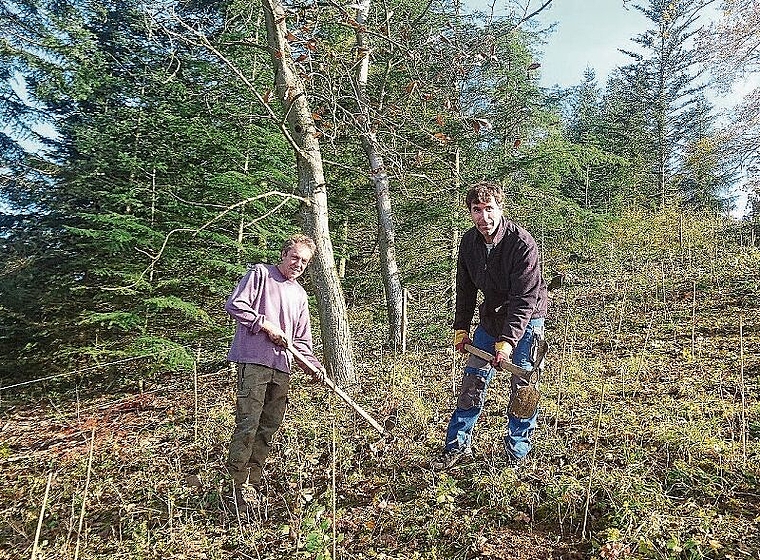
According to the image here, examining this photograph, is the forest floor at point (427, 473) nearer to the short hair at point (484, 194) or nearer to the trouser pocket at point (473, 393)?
the trouser pocket at point (473, 393)

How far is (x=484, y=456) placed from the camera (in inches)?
151

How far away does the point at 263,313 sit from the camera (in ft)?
11.8

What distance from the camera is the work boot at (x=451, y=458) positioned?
3797 mm

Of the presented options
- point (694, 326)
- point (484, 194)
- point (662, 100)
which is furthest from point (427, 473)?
point (662, 100)

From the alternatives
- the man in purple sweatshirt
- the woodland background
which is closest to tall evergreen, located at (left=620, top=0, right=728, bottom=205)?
the woodland background

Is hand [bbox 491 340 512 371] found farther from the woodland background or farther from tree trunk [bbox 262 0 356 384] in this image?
tree trunk [bbox 262 0 356 384]

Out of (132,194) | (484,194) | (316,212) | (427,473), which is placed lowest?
(427,473)

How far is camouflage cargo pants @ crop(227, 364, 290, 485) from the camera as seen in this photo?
3500 millimetres

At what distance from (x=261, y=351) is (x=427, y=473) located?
1560mm

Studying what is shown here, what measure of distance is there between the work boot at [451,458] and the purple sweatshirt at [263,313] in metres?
1.18

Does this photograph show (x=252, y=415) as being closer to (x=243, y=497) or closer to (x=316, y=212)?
(x=243, y=497)

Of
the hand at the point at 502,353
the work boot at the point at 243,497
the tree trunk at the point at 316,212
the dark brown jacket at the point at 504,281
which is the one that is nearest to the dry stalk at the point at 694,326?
the dark brown jacket at the point at 504,281

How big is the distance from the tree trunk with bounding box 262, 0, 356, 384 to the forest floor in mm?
543

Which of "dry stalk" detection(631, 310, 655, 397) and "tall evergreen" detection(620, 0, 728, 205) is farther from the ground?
"tall evergreen" detection(620, 0, 728, 205)
